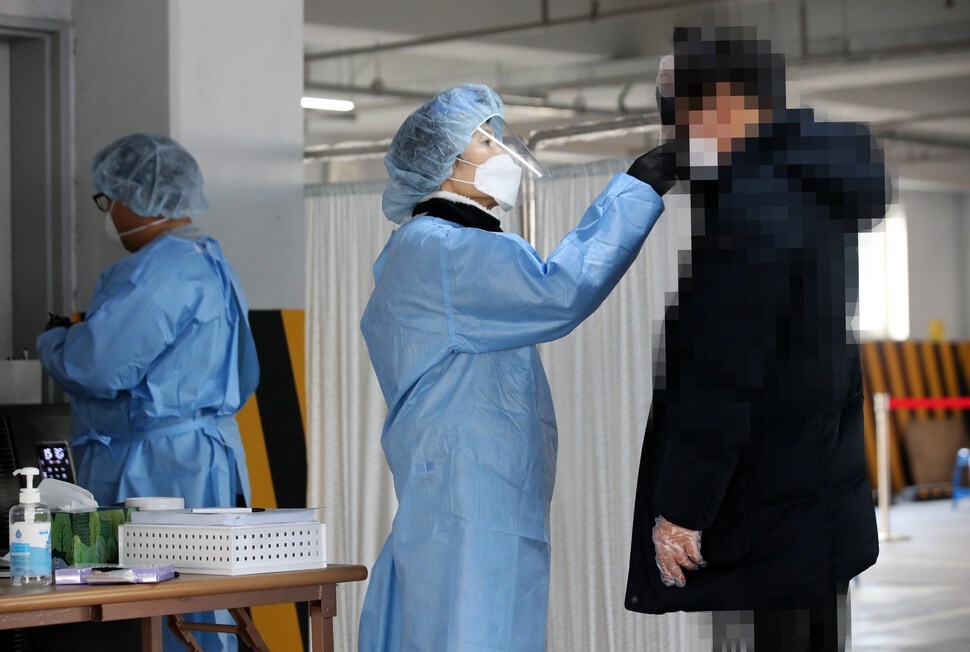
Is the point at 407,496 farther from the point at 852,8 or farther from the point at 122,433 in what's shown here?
the point at 852,8

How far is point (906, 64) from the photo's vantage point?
9.97 m

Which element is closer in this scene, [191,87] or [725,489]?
[725,489]

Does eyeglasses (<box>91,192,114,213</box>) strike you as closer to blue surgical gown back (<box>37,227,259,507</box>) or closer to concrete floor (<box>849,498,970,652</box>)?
blue surgical gown back (<box>37,227,259,507</box>)

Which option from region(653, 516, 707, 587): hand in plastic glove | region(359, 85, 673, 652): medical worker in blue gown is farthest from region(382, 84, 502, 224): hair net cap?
region(653, 516, 707, 587): hand in plastic glove

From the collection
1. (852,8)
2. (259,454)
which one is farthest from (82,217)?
(852,8)

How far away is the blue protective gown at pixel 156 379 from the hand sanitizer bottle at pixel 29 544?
882 mm

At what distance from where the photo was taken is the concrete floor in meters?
6.13

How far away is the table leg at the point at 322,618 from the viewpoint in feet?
8.95

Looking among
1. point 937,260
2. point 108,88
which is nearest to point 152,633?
point 108,88

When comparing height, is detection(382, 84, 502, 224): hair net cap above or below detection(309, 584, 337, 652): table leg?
above

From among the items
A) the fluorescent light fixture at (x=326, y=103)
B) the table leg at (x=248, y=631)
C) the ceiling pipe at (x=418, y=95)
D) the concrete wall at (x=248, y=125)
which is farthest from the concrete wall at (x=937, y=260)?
the table leg at (x=248, y=631)

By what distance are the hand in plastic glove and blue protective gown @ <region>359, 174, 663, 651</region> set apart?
0.39 meters

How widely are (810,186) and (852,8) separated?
7.08 metres

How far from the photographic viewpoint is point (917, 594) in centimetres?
745
